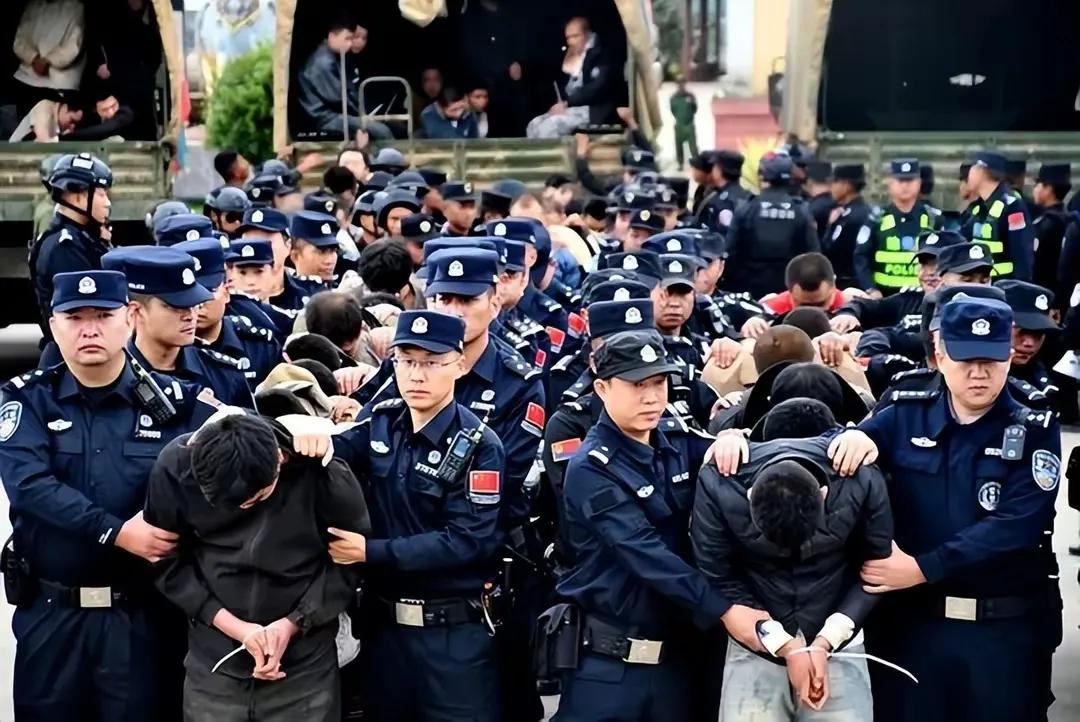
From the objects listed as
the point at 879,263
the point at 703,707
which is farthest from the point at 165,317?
the point at 879,263

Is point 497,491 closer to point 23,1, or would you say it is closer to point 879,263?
point 879,263

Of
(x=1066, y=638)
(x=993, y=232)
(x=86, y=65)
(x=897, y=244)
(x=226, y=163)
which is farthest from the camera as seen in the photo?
(x=86, y=65)

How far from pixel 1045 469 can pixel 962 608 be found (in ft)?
1.50

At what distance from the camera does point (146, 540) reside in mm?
5234

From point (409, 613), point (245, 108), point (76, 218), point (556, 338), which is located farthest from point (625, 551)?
point (245, 108)

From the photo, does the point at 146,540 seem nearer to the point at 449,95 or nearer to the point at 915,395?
the point at 915,395

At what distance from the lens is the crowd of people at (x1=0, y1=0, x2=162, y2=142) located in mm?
14867

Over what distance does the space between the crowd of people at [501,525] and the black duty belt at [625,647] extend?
11 mm

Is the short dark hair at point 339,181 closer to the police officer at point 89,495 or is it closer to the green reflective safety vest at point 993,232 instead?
the green reflective safety vest at point 993,232

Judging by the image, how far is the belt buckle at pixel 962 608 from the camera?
5.57 metres

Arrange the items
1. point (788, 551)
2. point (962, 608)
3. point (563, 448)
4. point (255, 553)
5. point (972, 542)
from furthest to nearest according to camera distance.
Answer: point (563, 448) → point (962, 608) → point (972, 542) → point (255, 553) → point (788, 551)

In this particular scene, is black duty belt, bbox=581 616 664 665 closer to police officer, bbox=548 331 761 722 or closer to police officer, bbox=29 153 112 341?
police officer, bbox=548 331 761 722

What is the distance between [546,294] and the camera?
28.5 ft

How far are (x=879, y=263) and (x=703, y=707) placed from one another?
692 centimetres
